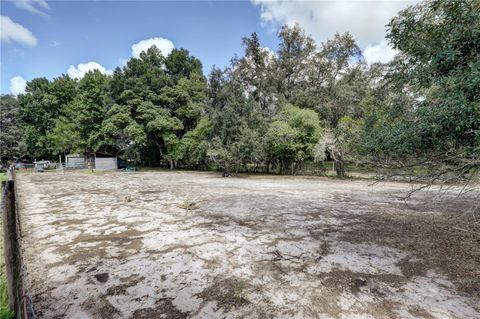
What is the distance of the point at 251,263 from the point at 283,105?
50.3 feet

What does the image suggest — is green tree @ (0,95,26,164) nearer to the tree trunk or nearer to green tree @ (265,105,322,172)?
green tree @ (265,105,322,172)

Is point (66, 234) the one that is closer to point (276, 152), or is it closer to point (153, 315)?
point (153, 315)

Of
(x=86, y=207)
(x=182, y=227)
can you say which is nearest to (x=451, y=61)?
(x=182, y=227)

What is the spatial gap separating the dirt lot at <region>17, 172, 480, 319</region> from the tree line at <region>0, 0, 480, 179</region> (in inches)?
66.7

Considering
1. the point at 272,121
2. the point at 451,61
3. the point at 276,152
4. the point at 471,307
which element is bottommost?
the point at 471,307

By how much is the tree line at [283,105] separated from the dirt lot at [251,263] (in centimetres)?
169

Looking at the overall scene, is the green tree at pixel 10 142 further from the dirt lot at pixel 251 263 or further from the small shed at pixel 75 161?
the dirt lot at pixel 251 263

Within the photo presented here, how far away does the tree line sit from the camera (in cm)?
397

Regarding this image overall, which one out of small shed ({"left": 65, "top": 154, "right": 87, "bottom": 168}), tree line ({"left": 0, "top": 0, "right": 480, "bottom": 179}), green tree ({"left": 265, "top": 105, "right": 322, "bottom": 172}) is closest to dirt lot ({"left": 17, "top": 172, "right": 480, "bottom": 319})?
tree line ({"left": 0, "top": 0, "right": 480, "bottom": 179})

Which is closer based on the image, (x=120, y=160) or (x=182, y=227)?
(x=182, y=227)

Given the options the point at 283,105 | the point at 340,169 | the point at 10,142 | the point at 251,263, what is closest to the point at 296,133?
the point at 283,105

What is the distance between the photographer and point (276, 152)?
17.1 metres

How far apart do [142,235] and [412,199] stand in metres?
9.05

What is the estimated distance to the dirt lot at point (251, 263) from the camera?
2666 millimetres
